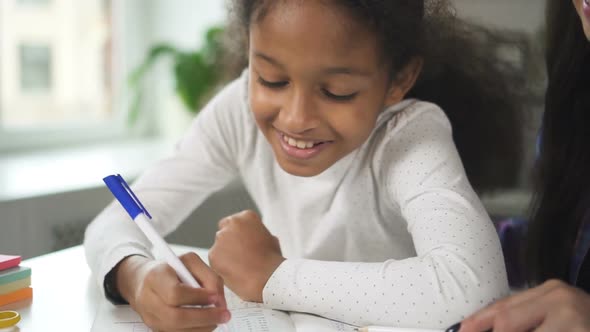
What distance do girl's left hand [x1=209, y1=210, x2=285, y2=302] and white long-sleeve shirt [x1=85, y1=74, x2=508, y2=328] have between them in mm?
20

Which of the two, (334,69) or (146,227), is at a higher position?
(334,69)

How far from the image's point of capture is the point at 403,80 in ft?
2.90

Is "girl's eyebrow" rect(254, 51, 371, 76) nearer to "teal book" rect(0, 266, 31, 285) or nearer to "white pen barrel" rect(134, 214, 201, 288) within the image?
"white pen barrel" rect(134, 214, 201, 288)

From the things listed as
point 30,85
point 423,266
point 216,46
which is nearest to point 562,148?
point 423,266

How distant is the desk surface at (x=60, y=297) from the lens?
28.3 inches

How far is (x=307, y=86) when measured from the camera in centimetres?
76

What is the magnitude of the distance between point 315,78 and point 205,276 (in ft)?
0.79

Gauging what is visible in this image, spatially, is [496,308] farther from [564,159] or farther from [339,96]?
[564,159]

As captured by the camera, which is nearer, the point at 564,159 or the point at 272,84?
the point at 272,84

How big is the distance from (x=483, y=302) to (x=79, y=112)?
5.79ft

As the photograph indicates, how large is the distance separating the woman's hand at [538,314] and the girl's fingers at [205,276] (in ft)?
0.71

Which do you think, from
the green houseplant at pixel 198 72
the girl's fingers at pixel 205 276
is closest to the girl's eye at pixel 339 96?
the girl's fingers at pixel 205 276

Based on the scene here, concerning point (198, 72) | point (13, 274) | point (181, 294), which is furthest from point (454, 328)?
point (198, 72)

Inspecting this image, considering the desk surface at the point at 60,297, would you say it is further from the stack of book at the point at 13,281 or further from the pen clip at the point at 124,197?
the pen clip at the point at 124,197
